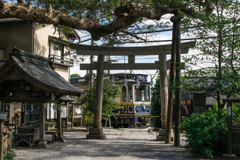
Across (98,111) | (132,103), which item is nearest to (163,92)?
(98,111)

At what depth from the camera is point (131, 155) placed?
29.6ft

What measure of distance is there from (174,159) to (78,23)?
20.5 ft

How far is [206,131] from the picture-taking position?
802 cm

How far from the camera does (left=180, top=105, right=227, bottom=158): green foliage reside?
807 centimetres

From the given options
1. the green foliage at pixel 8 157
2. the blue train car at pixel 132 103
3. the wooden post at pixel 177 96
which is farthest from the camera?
the blue train car at pixel 132 103

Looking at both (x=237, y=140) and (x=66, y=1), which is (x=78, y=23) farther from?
(x=237, y=140)

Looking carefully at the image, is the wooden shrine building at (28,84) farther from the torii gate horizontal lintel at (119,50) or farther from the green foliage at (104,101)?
the green foliage at (104,101)

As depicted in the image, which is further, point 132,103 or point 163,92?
point 132,103

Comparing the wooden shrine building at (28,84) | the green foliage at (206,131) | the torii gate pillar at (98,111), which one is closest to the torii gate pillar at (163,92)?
the torii gate pillar at (98,111)

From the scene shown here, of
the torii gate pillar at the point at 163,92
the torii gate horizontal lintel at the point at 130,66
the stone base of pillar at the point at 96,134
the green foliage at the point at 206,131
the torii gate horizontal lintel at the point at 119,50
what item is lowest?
the stone base of pillar at the point at 96,134

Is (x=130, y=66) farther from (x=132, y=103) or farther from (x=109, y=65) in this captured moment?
(x=132, y=103)

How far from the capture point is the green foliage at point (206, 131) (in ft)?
26.5

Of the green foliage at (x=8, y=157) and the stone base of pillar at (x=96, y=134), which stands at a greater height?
the green foliage at (x=8, y=157)

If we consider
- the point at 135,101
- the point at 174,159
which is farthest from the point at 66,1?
the point at 135,101
